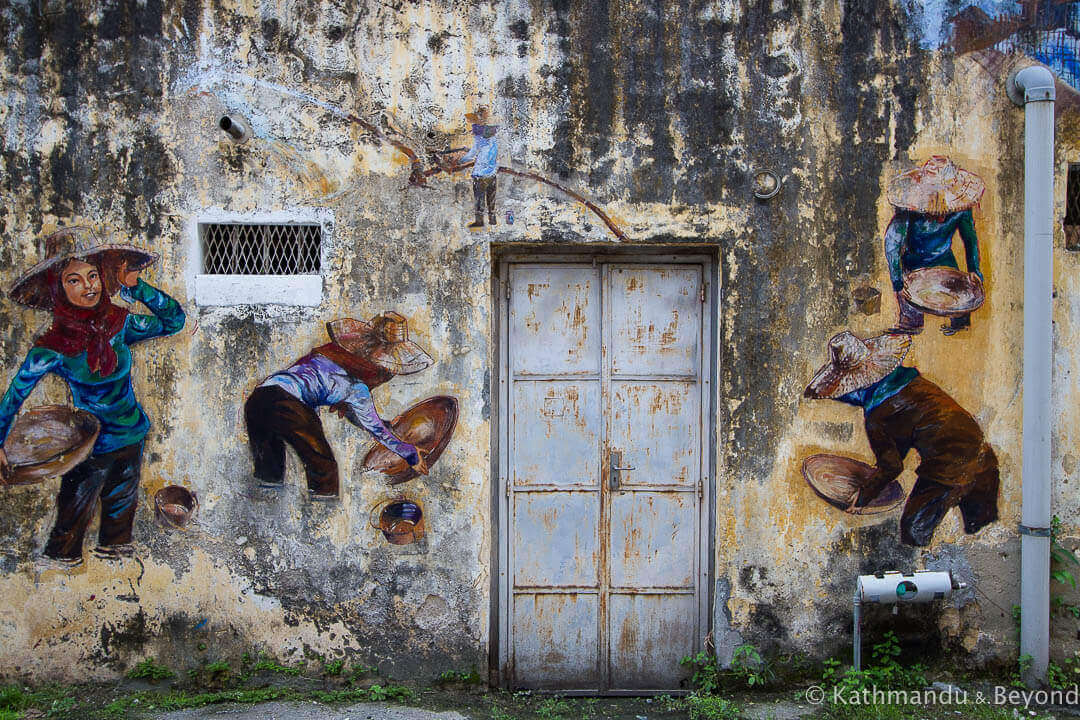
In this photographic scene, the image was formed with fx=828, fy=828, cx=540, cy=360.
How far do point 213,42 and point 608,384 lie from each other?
104 inches

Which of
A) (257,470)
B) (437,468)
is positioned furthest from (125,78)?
(437,468)

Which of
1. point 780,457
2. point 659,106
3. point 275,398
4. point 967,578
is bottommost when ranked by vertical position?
point 967,578

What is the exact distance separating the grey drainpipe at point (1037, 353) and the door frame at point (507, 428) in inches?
60.4

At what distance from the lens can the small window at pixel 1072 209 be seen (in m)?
4.23

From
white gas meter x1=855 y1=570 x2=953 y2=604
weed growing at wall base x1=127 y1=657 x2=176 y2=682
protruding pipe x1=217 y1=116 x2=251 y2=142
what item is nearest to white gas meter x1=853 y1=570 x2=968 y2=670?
white gas meter x1=855 y1=570 x2=953 y2=604

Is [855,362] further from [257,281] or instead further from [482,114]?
[257,281]

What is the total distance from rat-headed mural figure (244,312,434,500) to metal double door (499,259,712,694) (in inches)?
23.3

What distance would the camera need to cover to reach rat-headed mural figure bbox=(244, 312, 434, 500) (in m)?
4.18

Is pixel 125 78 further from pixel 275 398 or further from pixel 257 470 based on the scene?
pixel 257 470

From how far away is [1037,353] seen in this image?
4.09m

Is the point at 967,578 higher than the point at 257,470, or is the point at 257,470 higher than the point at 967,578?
the point at 257,470

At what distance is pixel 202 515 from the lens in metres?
4.20

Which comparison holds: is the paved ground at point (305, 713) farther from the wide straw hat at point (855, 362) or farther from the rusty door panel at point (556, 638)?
the wide straw hat at point (855, 362)

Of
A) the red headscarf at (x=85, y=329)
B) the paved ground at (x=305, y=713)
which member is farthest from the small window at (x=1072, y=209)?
the red headscarf at (x=85, y=329)
